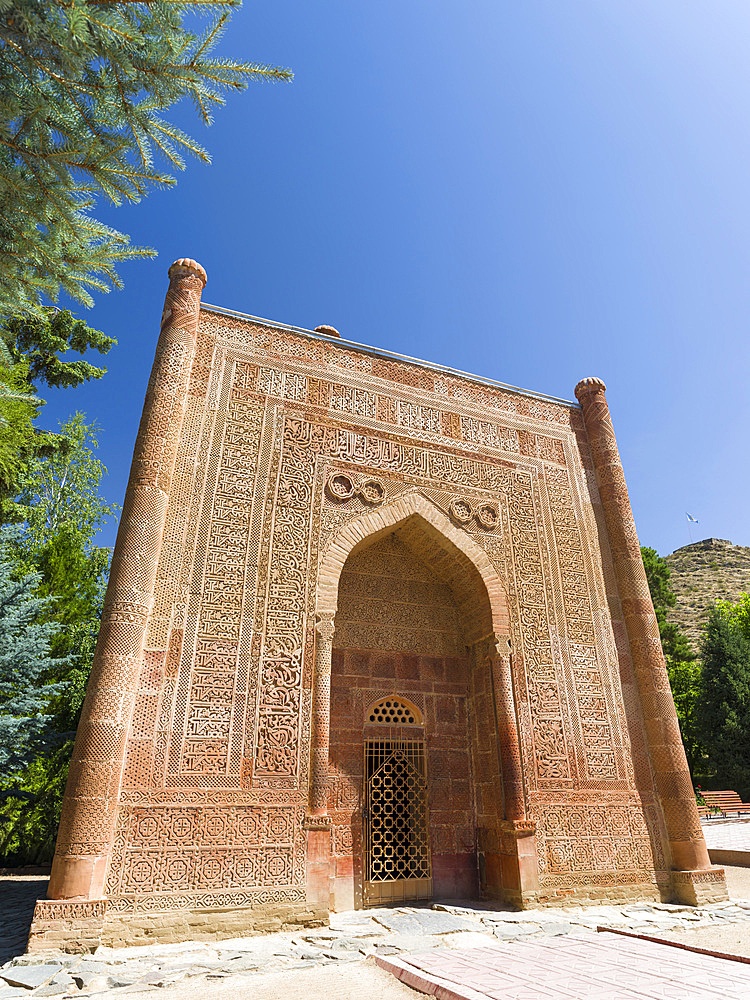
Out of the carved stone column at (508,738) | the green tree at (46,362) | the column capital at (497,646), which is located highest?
the green tree at (46,362)

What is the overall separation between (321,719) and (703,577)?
46472 millimetres

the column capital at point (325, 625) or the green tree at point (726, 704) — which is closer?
the column capital at point (325, 625)

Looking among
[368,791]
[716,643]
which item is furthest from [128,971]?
[716,643]

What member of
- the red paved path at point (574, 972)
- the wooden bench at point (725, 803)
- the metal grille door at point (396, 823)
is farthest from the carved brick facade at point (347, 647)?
the wooden bench at point (725, 803)

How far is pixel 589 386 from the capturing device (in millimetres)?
9016

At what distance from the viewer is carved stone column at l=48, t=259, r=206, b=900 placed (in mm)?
4570

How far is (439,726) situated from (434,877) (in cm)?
152

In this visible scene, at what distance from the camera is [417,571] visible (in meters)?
7.77

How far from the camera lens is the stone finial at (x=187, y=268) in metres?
6.99

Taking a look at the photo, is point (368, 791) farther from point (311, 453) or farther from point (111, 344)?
point (111, 344)

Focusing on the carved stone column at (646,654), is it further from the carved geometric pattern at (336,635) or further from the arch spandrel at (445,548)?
the arch spandrel at (445,548)

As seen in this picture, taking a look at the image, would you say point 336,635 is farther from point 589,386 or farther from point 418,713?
point 589,386

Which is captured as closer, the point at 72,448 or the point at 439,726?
the point at 439,726

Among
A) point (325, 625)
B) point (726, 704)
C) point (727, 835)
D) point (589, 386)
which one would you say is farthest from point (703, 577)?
point (325, 625)
